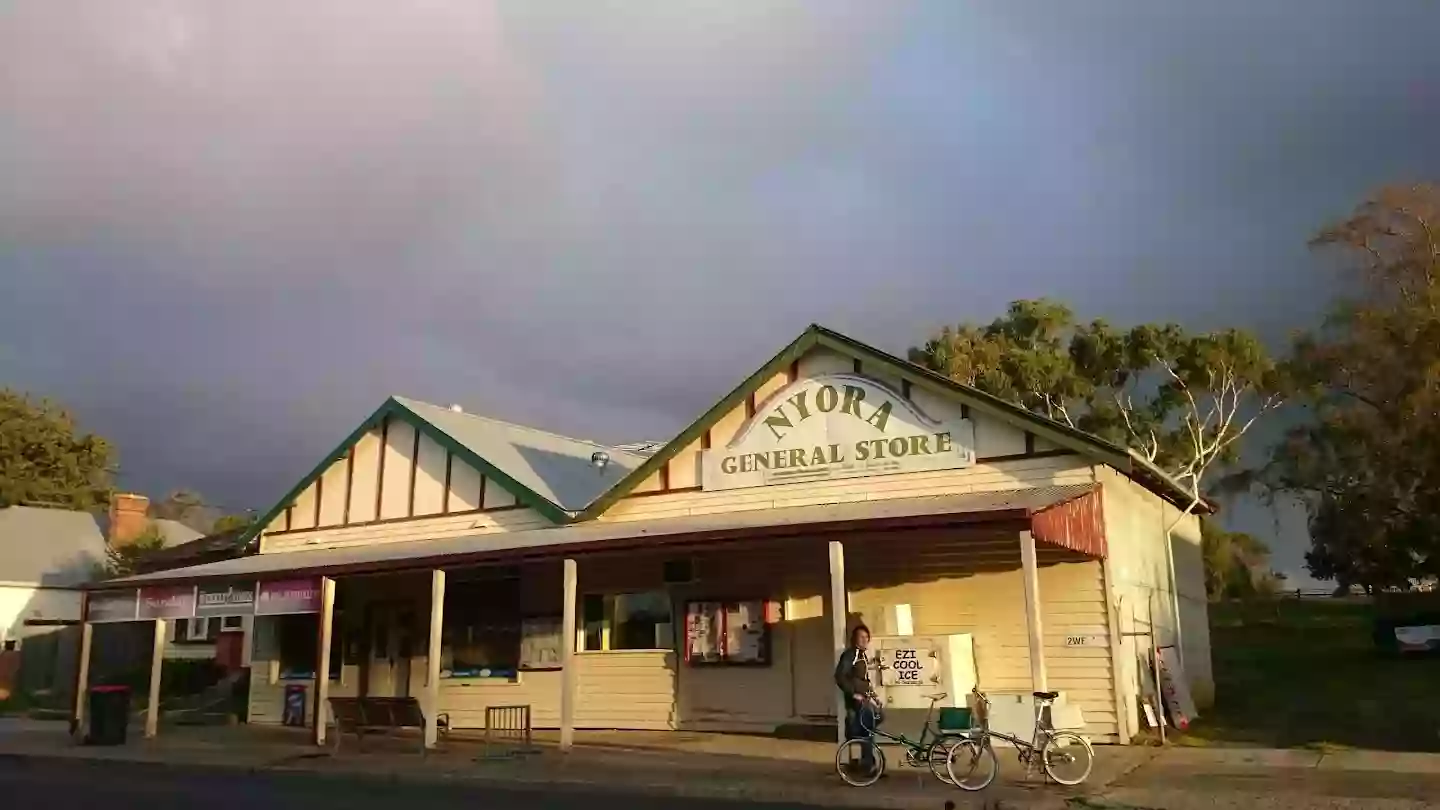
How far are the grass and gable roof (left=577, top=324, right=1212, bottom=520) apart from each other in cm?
382

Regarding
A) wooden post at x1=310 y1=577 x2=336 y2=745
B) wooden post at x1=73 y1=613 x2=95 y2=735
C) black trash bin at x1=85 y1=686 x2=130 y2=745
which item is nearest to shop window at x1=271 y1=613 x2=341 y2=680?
wooden post at x1=73 y1=613 x2=95 y2=735

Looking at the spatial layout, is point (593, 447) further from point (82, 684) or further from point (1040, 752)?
point (1040, 752)

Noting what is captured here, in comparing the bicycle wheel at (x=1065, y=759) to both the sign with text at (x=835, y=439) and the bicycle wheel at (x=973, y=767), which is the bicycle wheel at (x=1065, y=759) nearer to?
the bicycle wheel at (x=973, y=767)

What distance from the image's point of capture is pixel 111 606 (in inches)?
835

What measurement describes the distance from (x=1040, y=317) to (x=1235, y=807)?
101ft

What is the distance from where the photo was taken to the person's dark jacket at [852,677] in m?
12.6

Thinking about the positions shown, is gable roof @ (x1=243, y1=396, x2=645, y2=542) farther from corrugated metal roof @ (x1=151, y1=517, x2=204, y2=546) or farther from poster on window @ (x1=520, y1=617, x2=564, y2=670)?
corrugated metal roof @ (x1=151, y1=517, x2=204, y2=546)

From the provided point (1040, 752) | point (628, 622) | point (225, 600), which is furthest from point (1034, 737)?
point (225, 600)

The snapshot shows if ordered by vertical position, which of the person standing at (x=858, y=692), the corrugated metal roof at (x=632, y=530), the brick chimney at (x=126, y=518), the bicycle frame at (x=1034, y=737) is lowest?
the bicycle frame at (x=1034, y=737)

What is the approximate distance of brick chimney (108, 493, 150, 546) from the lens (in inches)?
1587

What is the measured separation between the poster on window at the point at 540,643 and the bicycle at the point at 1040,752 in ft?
32.0

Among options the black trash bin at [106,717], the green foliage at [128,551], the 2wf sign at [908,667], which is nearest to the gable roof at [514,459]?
the black trash bin at [106,717]

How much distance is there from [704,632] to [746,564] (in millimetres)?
1337

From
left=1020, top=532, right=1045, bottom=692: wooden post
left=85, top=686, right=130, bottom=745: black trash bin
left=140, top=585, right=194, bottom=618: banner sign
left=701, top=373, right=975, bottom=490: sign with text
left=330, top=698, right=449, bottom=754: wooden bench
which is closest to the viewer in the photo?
left=1020, top=532, right=1045, bottom=692: wooden post
